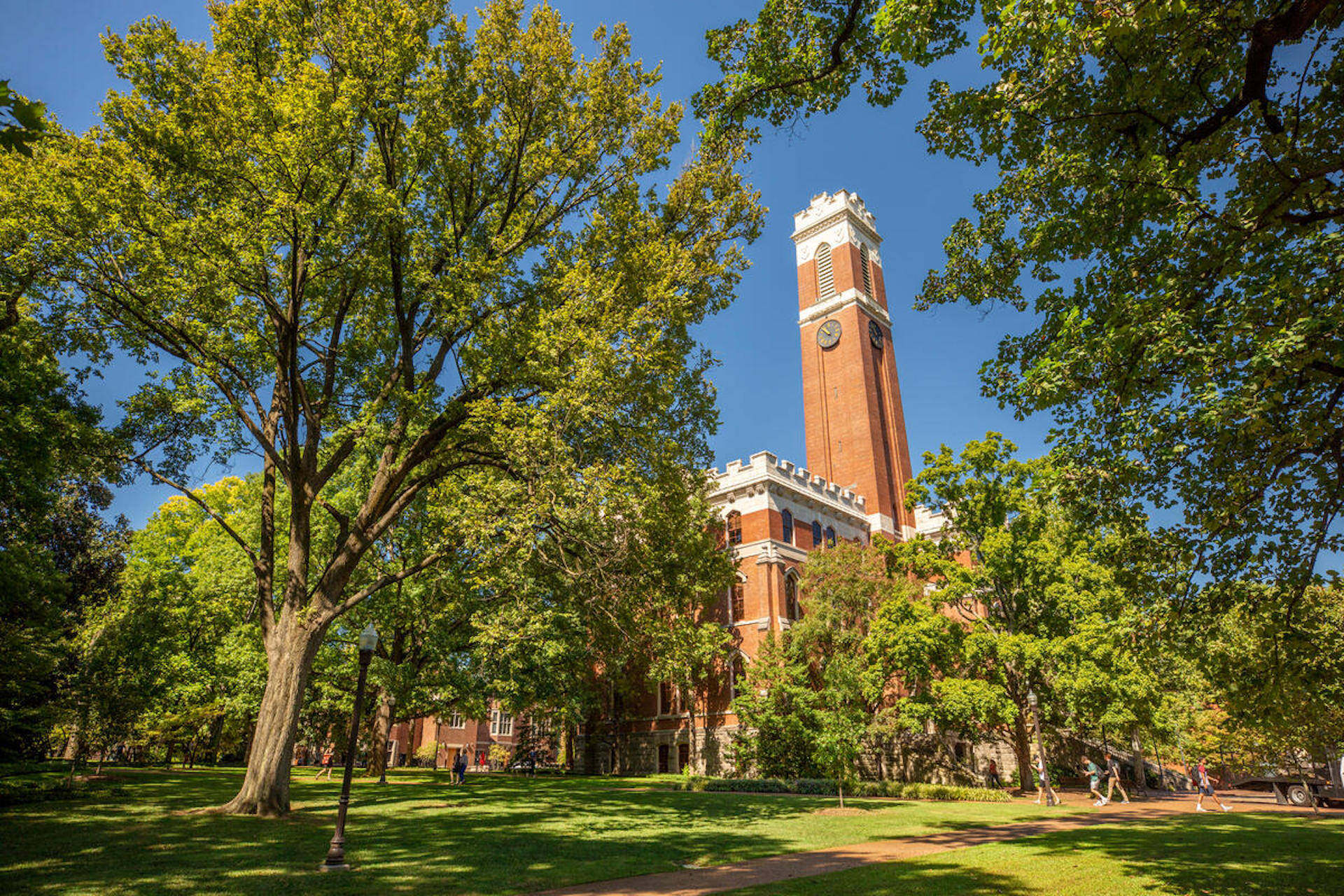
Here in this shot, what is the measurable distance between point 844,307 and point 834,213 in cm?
819

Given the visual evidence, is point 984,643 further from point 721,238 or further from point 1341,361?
point 1341,361

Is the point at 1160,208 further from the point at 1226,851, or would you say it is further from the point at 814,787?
the point at 814,787

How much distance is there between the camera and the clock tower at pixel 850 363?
1804 inches

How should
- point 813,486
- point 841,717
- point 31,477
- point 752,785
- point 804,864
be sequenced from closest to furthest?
point 804,864 → point 31,477 → point 841,717 → point 752,785 → point 813,486

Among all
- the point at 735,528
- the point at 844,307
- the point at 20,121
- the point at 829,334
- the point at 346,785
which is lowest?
the point at 346,785

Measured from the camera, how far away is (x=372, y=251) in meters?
14.0

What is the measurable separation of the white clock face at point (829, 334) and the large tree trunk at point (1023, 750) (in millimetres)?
28565

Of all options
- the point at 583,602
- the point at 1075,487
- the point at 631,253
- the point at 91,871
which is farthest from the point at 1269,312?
the point at 91,871

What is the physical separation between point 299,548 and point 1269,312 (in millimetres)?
16917

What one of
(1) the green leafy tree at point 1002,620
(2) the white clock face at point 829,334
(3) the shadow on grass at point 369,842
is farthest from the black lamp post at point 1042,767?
(2) the white clock face at point 829,334

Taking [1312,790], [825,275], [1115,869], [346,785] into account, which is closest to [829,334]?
[825,275]

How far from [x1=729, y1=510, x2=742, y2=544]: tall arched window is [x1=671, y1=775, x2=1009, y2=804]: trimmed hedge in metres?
11.8

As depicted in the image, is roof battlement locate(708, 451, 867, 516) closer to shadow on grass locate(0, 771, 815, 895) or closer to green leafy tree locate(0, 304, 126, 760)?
shadow on grass locate(0, 771, 815, 895)

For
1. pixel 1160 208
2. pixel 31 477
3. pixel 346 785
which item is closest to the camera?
pixel 1160 208
